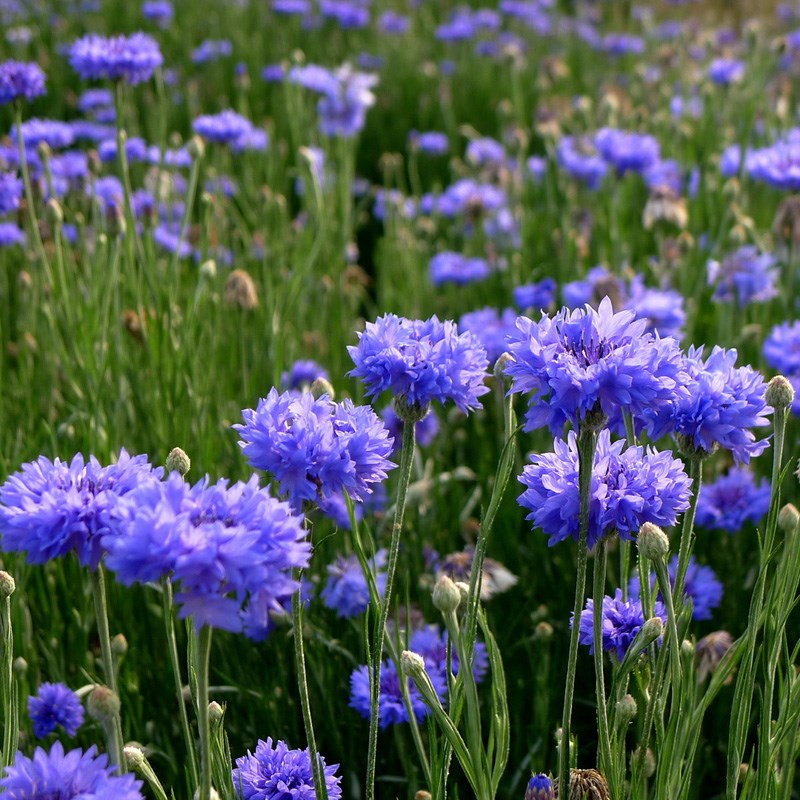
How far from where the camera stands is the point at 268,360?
223 cm

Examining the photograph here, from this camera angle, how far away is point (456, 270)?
2.85m

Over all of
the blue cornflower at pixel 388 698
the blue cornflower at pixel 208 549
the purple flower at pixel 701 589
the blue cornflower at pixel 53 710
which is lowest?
the blue cornflower at pixel 53 710

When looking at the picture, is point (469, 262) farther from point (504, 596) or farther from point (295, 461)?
point (295, 461)

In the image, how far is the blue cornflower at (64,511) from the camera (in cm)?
92

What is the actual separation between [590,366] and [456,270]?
6.22ft

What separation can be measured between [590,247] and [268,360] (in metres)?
1.32

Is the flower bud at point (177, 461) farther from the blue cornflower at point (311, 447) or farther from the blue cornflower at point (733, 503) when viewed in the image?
the blue cornflower at point (733, 503)

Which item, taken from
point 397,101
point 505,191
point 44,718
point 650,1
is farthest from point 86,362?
point 650,1

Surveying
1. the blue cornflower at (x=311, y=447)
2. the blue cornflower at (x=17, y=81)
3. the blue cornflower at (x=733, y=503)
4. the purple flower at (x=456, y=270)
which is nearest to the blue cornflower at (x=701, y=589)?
the blue cornflower at (x=733, y=503)

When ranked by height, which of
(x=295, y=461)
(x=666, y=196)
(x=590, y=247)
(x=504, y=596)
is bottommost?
(x=504, y=596)

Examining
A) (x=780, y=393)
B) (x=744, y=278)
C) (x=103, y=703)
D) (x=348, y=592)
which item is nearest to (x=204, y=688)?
(x=103, y=703)

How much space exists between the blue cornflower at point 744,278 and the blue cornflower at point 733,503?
0.66 meters

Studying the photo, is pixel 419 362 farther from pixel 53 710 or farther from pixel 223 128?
pixel 223 128

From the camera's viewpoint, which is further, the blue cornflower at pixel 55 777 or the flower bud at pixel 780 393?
the flower bud at pixel 780 393
